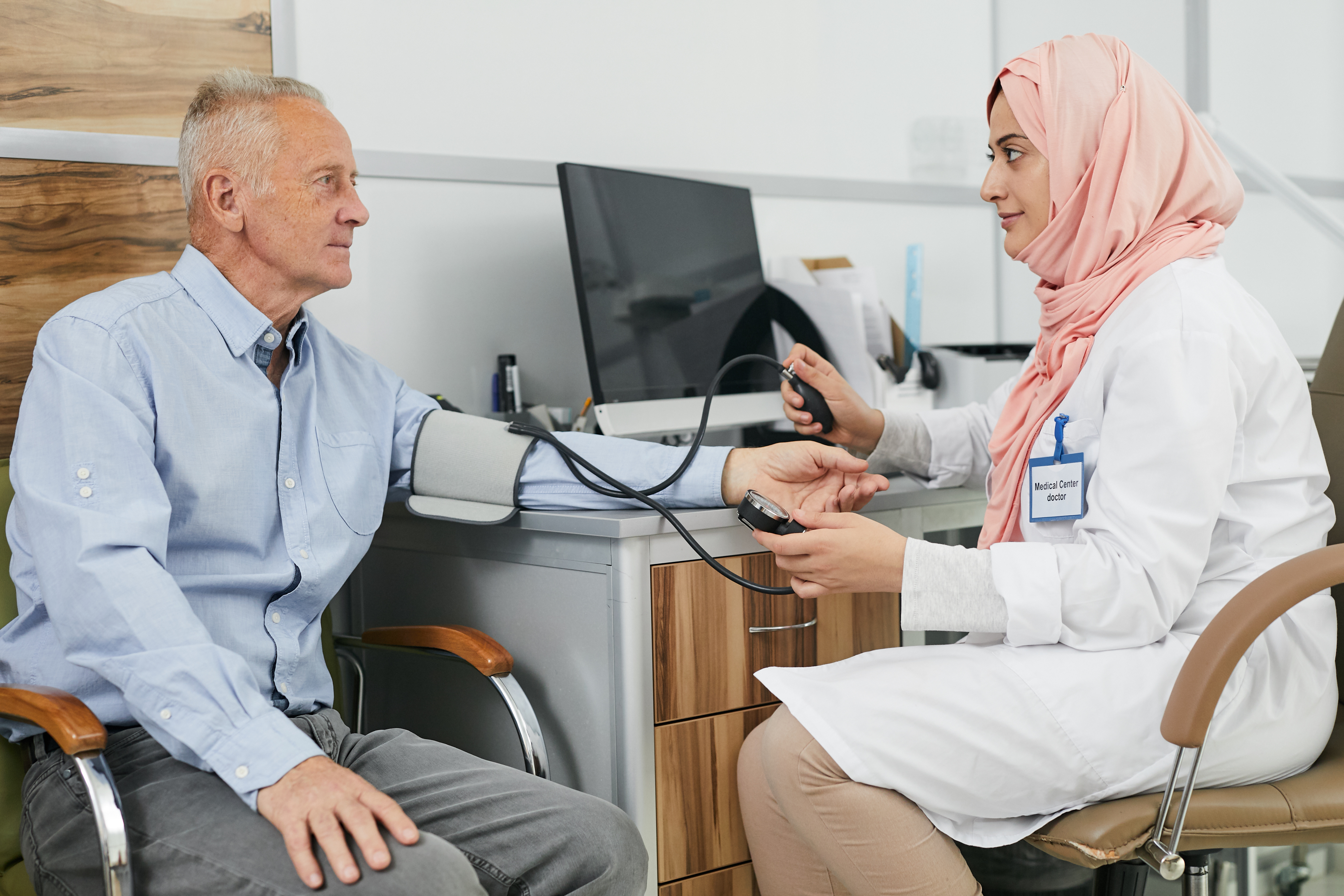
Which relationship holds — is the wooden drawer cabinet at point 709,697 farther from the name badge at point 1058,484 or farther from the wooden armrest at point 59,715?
the wooden armrest at point 59,715

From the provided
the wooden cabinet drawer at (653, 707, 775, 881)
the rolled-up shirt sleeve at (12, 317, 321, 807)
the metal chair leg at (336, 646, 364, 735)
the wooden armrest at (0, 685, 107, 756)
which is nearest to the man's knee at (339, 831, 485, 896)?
the rolled-up shirt sleeve at (12, 317, 321, 807)

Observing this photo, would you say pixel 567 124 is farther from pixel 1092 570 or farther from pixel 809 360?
pixel 1092 570

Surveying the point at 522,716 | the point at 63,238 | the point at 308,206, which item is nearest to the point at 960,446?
the point at 522,716

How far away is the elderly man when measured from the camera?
105cm

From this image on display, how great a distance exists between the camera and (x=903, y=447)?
66.2 inches

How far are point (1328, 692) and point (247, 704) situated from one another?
117cm

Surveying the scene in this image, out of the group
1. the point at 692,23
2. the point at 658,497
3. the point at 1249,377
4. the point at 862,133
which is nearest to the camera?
the point at 1249,377

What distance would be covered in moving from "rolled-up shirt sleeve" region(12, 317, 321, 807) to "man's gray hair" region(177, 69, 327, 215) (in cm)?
30

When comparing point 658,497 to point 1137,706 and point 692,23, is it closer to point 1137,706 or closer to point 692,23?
point 1137,706

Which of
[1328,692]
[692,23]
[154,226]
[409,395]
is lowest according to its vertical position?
[1328,692]

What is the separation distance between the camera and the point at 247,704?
107 centimetres

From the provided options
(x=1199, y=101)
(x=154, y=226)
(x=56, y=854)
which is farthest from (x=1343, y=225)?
(x=56, y=854)

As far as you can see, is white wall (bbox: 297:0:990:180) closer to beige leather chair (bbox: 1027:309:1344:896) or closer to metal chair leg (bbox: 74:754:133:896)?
metal chair leg (bbox: 74:754:133:896)

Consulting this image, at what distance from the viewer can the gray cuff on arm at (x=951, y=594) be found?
1188mm
